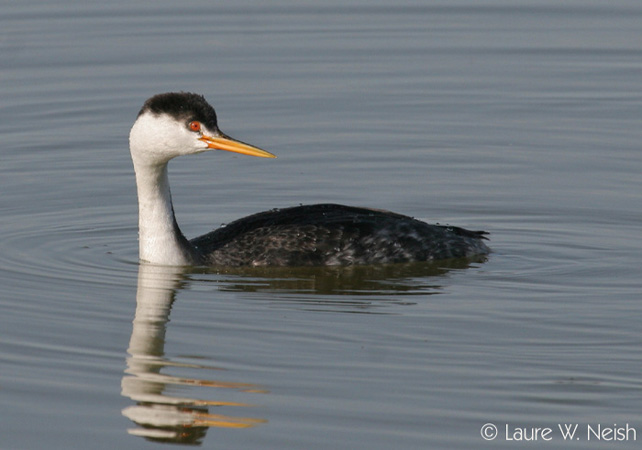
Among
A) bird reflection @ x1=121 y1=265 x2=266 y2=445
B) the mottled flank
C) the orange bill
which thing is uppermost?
the orange bill

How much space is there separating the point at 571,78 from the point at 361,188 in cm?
497

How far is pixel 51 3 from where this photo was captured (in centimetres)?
2294

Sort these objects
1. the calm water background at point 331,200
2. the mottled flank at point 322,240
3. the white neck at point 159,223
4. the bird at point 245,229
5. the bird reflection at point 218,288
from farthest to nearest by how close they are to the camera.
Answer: the mottled flank at point 322,240
the white neck at point 159,223
the bird at point 245,229
the calm water background at point 331,200
the bird reflection at point 218,288

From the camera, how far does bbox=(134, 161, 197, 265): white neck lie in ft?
42.2

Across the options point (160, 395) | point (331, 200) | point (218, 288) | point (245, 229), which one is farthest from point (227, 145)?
point (160, 395)

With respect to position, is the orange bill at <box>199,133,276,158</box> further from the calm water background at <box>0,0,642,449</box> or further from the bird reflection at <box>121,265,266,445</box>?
the bird reflection at <box>121,265,266,445</box>

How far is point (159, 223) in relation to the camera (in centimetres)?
1291

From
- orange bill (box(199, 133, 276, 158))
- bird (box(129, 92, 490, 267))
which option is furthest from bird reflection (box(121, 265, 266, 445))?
orange bill (box(199, 133, 276, 158))

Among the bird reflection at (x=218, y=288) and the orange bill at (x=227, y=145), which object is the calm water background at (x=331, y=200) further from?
the orange bill at (x=227, y=145)

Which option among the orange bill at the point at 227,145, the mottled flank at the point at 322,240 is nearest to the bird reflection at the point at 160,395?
the mottled flank at the point at 322,240

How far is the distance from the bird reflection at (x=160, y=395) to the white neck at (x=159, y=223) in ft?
3.49

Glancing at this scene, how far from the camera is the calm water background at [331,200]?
31.1ft

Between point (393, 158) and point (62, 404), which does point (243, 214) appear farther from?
point (62, 404)

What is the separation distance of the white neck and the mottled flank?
0.71ft
